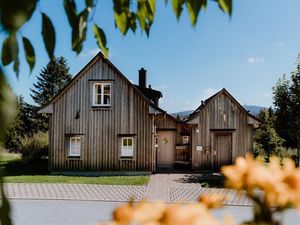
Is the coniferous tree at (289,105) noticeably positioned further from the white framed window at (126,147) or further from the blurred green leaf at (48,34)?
the blurred green leaf at (48,34)

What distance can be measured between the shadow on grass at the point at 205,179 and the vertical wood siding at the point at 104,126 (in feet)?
7.26

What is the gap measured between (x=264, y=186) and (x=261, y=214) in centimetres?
8

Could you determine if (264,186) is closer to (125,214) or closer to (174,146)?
(125,214)

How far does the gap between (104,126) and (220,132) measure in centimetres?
681

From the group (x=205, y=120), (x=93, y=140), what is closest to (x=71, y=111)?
(x=93, y=140)

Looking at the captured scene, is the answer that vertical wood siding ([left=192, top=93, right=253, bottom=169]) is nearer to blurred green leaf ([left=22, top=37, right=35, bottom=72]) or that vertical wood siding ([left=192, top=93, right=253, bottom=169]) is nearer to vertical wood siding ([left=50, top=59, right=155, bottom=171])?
vertical wood siding ([left=50, top=59, right=155, bottom=171])

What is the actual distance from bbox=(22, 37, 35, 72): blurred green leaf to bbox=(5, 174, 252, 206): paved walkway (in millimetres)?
14480

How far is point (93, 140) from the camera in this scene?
23.0 meters

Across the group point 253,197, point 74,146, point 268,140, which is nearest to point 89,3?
point 253,197

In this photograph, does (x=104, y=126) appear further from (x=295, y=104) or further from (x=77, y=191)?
(x=295, y=104)

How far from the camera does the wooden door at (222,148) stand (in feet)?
80.4

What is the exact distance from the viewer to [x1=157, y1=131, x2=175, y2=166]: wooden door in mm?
27672

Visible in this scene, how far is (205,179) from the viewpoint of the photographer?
70.4 ft

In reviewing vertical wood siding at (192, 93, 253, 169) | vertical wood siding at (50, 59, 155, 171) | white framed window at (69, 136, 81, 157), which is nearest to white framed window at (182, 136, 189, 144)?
vertical wood siding at (192, 93, 253, 169)
